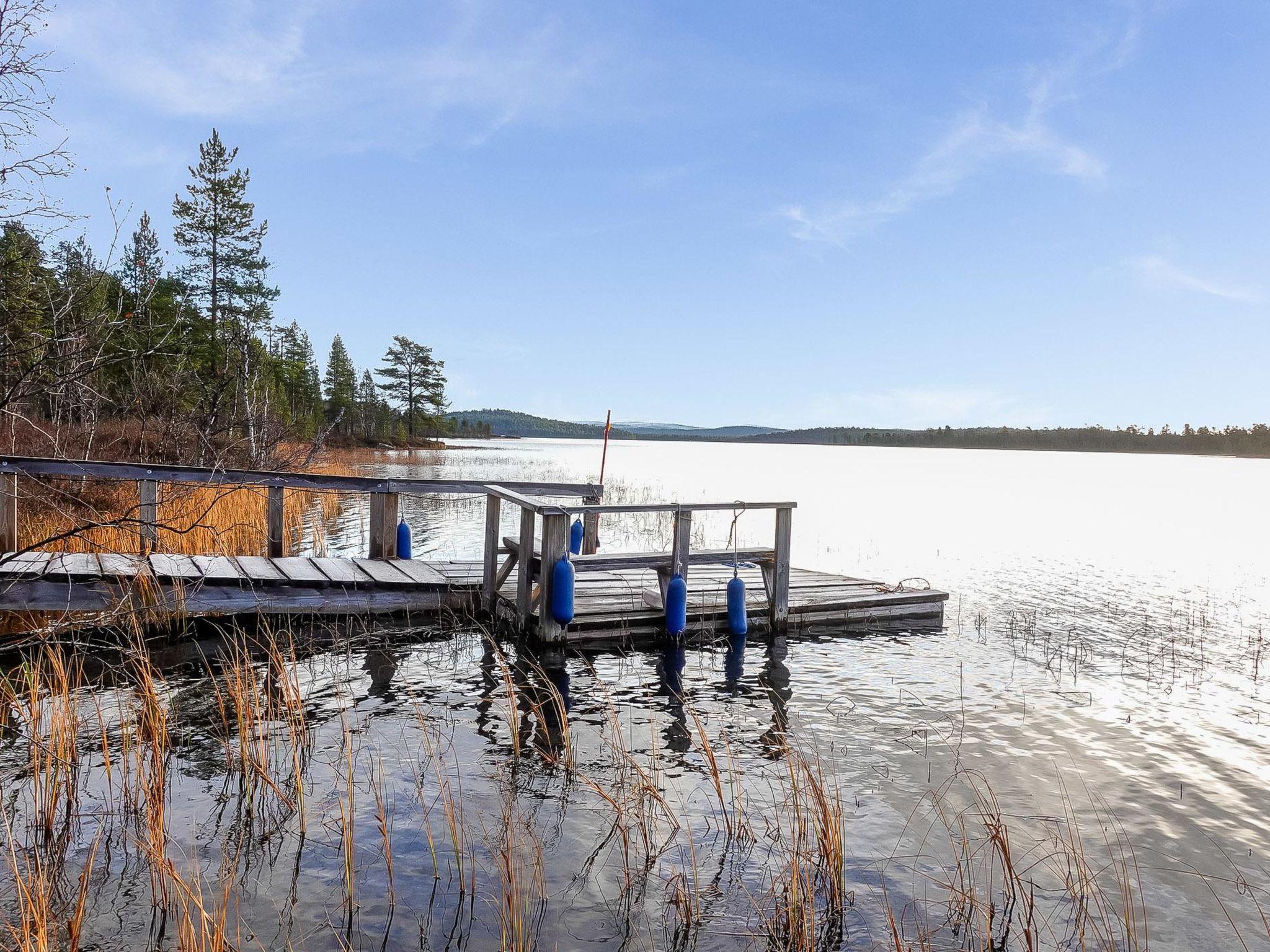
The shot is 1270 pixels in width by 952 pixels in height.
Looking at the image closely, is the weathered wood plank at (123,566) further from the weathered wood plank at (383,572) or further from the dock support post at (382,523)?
the dock support post at (382,523)

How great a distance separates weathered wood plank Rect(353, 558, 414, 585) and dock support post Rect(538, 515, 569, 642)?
2.14 m

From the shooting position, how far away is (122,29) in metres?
9.76

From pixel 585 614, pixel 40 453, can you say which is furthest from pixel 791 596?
pixel 40 453

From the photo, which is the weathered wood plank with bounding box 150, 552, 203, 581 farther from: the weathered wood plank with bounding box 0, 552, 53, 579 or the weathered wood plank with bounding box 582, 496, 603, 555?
the weathered wood plank with bounding box 582, 496, 603, 555

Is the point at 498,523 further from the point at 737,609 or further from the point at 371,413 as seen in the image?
the point at 371,413

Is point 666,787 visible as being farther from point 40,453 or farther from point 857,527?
point 857,527

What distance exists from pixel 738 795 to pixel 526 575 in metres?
4.51

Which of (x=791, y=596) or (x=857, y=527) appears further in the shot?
(x=857, y=527)

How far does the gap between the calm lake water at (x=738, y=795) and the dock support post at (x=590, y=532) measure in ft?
9.83

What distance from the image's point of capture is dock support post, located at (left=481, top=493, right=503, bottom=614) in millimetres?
10398

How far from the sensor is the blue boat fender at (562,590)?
28.5 ft

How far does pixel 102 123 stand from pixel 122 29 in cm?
226

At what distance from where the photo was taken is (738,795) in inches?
214

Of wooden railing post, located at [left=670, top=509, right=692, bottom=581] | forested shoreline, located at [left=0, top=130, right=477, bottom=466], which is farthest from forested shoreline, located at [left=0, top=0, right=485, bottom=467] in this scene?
wooden railing post, located at [left=670, top=509, right=692, bottom=581]
